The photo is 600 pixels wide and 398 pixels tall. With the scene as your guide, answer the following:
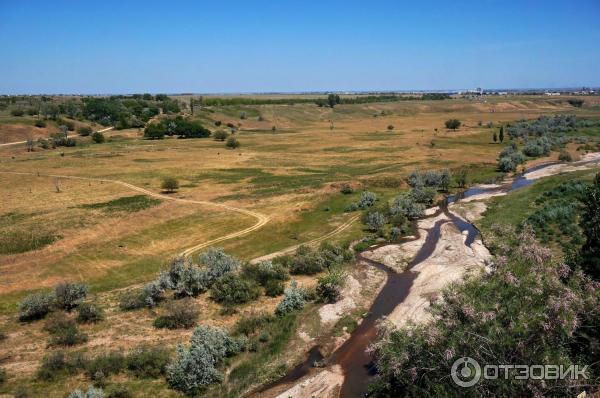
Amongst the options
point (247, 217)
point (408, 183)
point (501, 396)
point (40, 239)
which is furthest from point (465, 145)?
point (501, 396)

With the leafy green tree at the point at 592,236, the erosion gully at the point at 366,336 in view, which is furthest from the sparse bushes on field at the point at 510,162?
the leafy green tree at the point at 592,236

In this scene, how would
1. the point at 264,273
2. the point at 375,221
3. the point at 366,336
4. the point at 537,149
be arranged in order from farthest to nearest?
the point at 537,149, the point at 375,221, the point at 264,273, the point at 366,336

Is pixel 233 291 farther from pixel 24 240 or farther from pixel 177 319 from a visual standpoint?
pixel 24 240

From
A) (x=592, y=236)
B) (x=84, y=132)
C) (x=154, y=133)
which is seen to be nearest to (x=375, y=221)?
(x=592, y=236)

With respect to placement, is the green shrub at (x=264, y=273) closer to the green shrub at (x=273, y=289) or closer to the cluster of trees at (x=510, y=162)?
the green shrub at (x=273, y=289)

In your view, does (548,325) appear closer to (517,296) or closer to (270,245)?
(517,296)
